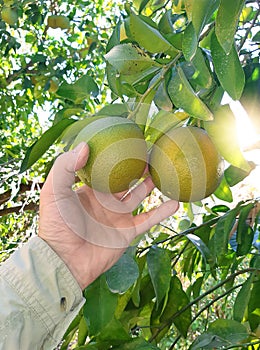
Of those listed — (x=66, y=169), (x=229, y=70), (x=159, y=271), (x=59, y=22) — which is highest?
(x=229, y=70)

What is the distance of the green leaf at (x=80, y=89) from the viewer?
790mm

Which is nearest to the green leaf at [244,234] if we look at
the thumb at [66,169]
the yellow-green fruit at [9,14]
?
the thumb at [66,169]

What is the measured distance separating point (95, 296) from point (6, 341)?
0.56 ft

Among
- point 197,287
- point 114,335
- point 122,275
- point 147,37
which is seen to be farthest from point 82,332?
point 147,37

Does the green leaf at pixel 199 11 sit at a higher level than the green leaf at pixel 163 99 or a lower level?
higher

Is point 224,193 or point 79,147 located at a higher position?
point 79,147

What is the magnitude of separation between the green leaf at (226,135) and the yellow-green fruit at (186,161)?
3 cm

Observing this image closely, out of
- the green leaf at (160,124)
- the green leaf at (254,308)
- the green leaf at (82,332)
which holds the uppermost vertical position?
the green leaf at (160,124)

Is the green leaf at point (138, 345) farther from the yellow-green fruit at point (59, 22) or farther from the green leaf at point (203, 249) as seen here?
the yellow-green fruit at point (59, 22)

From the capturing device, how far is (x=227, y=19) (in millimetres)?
489

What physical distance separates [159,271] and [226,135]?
34 cm

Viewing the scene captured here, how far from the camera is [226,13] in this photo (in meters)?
0.49

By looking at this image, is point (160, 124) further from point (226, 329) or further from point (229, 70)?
point (226, 329)

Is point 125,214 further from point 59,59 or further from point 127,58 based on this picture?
point 59,59
